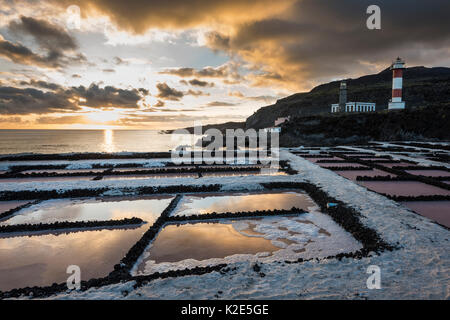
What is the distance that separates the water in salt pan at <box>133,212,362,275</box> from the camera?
7.41m

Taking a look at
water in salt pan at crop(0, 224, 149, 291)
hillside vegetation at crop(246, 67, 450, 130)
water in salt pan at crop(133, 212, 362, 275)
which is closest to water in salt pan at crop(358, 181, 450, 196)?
water in salt pan at crop(133, 212, 362, 275)

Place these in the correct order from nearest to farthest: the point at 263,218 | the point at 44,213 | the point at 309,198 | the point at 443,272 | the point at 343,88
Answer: the point at 443,272 → the point at 263,218 → the point at 44,213 → the point at 309,198 → the point at 343,88

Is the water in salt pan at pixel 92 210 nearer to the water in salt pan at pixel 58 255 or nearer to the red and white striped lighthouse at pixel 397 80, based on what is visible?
the water in salt pan at pixel 58 255

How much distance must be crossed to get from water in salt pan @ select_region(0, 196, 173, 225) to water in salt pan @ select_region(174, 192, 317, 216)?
135 cm

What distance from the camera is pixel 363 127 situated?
48.7m

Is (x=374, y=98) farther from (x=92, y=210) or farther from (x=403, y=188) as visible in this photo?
(x=92, y=210)

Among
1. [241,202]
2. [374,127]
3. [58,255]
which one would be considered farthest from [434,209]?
Result: [374,127]

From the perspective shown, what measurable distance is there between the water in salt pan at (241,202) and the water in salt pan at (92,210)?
135cm

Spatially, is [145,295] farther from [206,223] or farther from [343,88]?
[343,88]

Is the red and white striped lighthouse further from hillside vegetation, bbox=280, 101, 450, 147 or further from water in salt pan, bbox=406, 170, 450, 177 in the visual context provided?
water in salt pan, bbox=406, 170, 450, 177

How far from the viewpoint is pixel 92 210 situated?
40.2ft

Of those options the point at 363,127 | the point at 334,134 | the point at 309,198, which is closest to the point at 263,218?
the point at 309,198

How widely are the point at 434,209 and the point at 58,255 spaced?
1493cm
